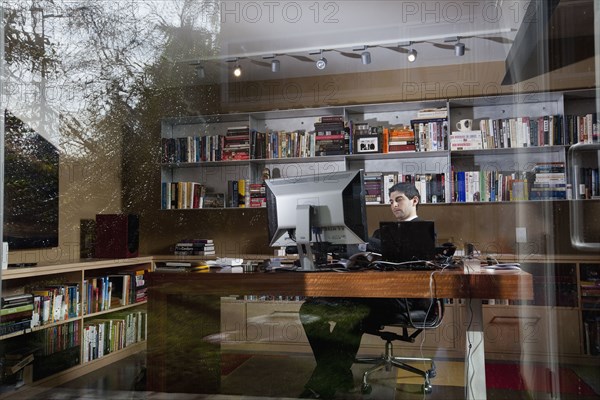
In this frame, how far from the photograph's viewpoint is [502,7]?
297 cm

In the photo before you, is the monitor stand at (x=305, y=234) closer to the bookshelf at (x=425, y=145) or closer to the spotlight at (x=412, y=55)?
the bookshelf at (x=425, y=145)

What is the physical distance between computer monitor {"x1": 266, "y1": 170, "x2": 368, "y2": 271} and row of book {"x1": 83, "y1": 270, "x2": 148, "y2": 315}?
4.13ft

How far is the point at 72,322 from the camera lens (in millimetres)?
3084

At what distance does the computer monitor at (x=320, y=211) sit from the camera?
2.34 meters

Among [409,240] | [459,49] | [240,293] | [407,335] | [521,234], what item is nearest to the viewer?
[409,240]

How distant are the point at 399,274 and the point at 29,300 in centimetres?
227

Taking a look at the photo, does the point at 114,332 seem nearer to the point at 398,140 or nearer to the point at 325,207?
the point at 325,207

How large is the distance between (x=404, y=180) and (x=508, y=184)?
1.95 ft

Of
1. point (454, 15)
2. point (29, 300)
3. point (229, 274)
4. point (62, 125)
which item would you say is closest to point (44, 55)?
point (62, 125)

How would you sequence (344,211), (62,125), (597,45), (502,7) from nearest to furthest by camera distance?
1. (597,45)
2. (344,211)
3. (502,7)
4. (62,125)

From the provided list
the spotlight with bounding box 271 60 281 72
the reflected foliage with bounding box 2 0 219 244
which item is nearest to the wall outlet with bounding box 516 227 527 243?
the spotlight with bounding box 271 60 281 72

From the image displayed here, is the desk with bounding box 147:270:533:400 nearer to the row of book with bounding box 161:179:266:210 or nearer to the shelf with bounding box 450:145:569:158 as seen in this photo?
the row of book with bounding box 161:179:266:210

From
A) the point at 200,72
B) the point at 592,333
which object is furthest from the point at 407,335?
the point at 200,72

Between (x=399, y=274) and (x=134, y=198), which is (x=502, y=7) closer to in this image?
(x=399, y=274)
